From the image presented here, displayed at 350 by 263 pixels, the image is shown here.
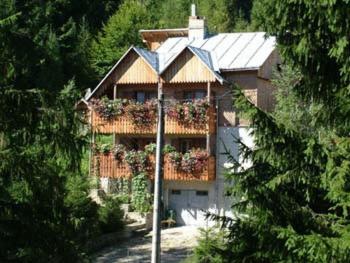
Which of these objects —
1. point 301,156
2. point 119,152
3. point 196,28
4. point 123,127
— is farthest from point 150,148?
point 301,156

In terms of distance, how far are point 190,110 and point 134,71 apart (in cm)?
365

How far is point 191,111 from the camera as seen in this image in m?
27.5

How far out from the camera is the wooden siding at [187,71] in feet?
91.7

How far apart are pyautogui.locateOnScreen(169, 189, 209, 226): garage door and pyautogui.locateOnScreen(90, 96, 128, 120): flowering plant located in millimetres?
4330

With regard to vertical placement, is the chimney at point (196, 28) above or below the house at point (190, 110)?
above

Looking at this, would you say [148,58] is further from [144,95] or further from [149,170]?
[149,170]

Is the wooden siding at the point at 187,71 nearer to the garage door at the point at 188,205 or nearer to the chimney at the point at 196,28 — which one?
the chimney at the point at 196,28

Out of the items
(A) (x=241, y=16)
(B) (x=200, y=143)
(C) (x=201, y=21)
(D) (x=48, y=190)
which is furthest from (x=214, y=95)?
(A) (x=241, y=16)

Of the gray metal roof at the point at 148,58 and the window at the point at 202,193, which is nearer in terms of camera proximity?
the window at the point at 202,193

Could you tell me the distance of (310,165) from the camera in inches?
308

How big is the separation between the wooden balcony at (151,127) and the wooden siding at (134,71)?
1777mm

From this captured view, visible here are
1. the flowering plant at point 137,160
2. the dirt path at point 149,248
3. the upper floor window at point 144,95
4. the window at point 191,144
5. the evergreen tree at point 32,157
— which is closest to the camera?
the evergreen tree at point 32,157

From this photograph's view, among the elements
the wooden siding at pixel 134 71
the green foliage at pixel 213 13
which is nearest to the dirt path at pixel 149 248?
the wooden siding at pixel 134 71

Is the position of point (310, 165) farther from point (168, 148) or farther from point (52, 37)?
point (52, 37)
